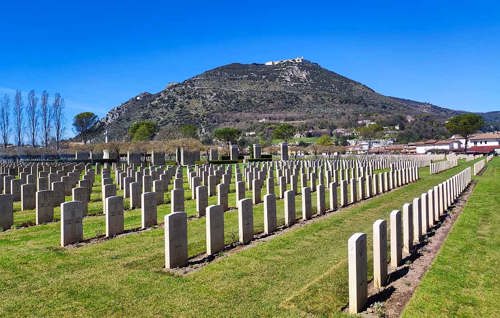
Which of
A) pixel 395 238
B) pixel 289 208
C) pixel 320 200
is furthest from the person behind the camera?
pixel 320 200

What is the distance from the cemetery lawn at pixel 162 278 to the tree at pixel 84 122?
116603mm

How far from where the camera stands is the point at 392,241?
838 centimetres

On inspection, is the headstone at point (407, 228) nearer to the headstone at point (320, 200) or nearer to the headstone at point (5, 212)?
the headstone at point (320, 200)

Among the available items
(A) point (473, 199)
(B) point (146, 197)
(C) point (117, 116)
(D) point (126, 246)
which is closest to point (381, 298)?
(D) point (126, 246)

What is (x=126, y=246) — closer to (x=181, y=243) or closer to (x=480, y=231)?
(x=181, y=243)

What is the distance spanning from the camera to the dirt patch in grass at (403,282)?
6348 mm

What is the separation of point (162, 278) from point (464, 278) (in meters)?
5.34

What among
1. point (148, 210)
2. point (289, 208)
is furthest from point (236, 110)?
point (148, 210)

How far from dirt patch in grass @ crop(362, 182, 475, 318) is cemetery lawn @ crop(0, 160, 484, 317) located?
0.48 meters

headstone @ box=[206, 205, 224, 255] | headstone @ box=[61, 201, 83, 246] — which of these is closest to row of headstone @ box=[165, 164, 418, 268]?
headstone @ box=[206, 205, 224, 255]

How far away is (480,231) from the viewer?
11.6 meters

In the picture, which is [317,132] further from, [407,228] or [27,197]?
[407,228]

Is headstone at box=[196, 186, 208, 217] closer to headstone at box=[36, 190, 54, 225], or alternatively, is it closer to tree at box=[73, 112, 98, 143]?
headstone at box=[36, 190, 54, 225]

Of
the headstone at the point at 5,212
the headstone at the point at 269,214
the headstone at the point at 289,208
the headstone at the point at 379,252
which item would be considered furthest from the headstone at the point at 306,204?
the headstone at the point at 5,212
